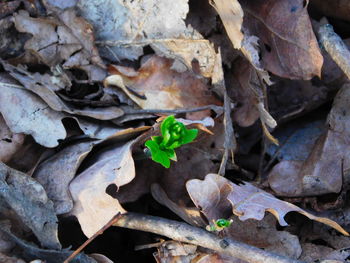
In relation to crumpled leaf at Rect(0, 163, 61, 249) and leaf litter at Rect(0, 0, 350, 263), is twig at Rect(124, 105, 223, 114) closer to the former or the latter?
leaf litter at Rect(0, 0, 350, 263)

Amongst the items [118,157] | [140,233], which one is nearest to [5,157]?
[118,157]

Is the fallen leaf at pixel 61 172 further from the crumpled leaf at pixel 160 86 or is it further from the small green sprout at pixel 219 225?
the small green sprout at pixel 219 225

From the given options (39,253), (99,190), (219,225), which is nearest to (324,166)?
(219,225)

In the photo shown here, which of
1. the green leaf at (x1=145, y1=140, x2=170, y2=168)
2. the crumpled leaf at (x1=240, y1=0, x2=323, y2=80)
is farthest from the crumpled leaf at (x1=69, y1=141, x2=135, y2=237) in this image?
the crumpled leaf at (x1=240, y1=0, x2=323, y2=80)

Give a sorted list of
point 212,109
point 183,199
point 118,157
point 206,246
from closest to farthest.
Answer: point 206,246, point 118,157, point 183,199, point 212,109

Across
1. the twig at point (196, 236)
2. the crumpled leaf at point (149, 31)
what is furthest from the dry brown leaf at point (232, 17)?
the twig at point (196, 236)

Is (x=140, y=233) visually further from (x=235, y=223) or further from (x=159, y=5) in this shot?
(x=159, y=5)
